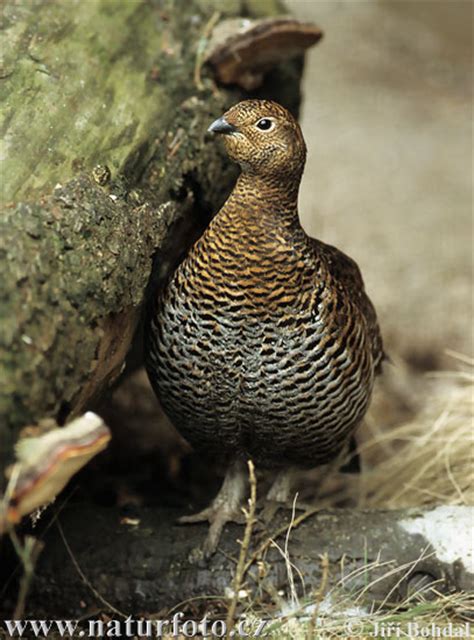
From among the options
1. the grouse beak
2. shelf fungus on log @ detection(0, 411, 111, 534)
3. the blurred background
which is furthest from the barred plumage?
the blurred background

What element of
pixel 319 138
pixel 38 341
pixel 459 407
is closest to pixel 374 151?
pixel 319 138

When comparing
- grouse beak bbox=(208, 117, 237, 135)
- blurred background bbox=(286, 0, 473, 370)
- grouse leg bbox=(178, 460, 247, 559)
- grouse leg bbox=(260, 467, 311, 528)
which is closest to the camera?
grouse beak bbox=(208, 117, 237, 135)

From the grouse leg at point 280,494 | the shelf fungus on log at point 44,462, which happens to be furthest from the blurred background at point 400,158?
the shelf fungus on log at point 44,462

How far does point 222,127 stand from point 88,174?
508mm

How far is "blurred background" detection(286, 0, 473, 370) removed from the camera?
6793 millimetres

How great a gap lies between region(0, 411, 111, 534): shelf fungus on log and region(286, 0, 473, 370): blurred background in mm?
4079

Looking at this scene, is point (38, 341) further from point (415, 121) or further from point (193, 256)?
point (415, 121)

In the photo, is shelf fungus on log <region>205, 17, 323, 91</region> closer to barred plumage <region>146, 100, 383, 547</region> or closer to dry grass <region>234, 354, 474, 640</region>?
barred plumage <region>146, 100, 383, 547</region>

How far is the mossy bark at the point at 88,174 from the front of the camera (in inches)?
110

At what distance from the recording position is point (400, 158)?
27.7 ft

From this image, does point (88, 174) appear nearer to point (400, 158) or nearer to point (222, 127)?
point (222, 127)

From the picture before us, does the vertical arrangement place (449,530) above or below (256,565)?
above

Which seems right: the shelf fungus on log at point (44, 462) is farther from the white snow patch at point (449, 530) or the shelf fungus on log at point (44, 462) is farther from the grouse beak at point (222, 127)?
the white snow patch at point (449, 530)

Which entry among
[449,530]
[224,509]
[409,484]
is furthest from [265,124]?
[409,484]
